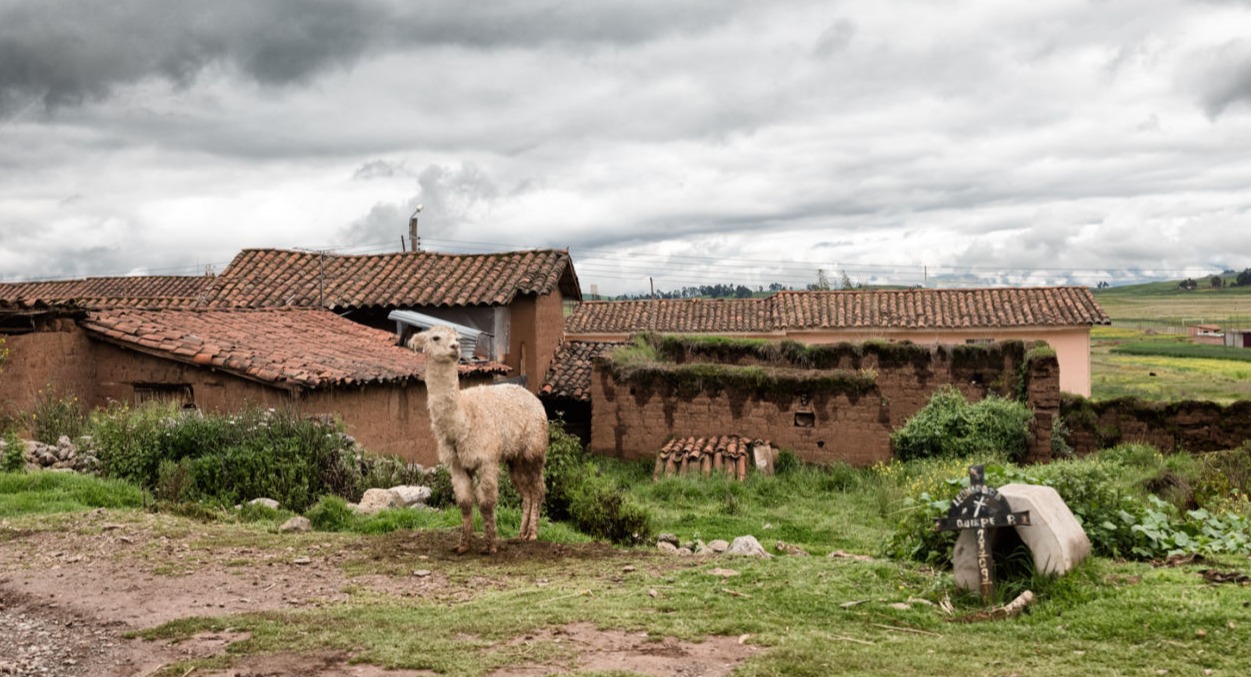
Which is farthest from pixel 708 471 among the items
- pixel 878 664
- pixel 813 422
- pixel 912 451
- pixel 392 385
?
pixel 878 664

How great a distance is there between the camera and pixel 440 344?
32.9 feet

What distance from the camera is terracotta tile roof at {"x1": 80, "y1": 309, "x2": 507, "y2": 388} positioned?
1648 centimetres

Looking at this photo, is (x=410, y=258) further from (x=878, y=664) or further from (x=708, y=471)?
(x=878, y=664)

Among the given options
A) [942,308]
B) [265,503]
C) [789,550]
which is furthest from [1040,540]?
[942,308]

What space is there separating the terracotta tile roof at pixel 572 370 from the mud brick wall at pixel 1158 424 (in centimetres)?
1070

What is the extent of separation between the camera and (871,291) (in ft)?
127

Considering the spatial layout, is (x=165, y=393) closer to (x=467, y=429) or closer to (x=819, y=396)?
(x=467, y=429)

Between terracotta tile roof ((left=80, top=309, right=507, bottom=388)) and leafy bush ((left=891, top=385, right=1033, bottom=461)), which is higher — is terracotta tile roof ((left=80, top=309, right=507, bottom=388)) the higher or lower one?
the higher one

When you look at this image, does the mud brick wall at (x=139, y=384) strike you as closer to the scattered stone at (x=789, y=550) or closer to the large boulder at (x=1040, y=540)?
the scattered stone at (x=789, y=550)

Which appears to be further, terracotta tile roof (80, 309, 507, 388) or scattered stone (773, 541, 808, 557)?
terracotta tile roof (80, 309, 507, 388)

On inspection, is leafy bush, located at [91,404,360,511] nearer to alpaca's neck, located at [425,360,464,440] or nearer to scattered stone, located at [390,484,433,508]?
scattered stone, located at [390,484,433,508]

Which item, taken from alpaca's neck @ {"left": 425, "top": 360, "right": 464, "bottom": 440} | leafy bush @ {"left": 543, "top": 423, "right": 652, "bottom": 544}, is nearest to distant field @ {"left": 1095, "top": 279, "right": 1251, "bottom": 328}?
leafy bush @ {"left": 543, "top": 423, "right": 652, "bottom": 544}

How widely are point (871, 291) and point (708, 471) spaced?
1934 cm

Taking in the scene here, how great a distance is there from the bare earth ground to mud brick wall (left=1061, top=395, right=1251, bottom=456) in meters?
14.5
